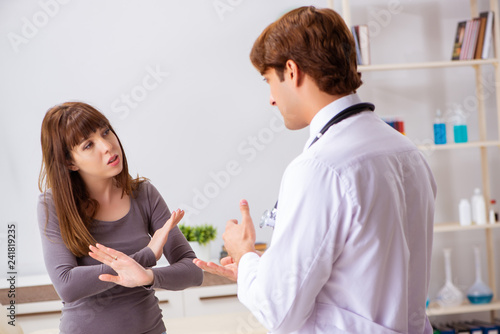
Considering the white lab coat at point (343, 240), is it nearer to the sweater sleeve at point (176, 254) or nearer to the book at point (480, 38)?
the sweater sleeve at point (176, 254)

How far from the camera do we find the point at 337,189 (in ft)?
3.51

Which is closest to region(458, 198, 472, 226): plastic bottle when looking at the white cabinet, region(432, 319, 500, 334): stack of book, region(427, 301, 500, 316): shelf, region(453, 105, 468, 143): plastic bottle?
region(453, 105, 468, 143): plastic bottle

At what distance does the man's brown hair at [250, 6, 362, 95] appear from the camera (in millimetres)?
1161

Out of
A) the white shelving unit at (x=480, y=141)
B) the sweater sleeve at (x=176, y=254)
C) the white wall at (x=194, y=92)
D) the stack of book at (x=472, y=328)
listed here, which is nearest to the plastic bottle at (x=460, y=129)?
the white shelving unit at (x=480, y=141)

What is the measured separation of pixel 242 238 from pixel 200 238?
7.04 feet

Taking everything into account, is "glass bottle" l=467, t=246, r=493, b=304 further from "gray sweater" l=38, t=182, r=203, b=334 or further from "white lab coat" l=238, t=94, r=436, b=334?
"white lab coat" l=238, t=94, r=436, b=334

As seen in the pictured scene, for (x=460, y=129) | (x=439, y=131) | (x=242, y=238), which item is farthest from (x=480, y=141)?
(x=242, y=238)

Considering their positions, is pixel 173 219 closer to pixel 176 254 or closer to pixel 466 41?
pixel 176 254

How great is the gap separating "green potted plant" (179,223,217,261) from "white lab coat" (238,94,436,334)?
7.31ft

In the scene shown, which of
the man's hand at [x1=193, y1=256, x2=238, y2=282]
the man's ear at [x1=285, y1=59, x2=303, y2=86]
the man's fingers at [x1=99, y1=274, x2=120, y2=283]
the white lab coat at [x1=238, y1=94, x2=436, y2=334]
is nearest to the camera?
the white lab coat at [x1=238, y1=94, x2=436, y2=334]

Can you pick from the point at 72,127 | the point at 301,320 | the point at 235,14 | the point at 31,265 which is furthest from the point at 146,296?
the point at 235,14

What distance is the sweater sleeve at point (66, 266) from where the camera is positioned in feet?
5.11

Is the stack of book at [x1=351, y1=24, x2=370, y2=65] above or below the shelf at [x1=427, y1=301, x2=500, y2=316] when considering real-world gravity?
above

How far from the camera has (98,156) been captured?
5.54 feet
